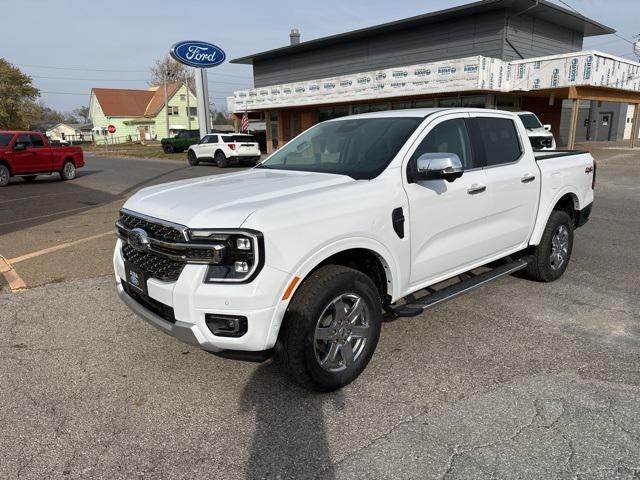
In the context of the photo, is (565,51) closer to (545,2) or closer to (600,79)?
(545,2)

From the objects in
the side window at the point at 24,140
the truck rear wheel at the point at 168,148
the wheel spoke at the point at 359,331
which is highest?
the side window at the point at 24,140

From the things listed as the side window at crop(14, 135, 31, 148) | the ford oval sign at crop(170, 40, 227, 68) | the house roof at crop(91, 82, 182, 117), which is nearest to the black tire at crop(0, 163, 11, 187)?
the side window at crop(14, 135, 31, 148)

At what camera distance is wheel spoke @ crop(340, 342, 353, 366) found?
3318 millimetres

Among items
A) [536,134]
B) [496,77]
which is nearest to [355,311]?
[536,134]

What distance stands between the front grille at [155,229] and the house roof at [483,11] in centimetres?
2253

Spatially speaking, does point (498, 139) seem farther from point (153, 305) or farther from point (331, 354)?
point (153, 305)

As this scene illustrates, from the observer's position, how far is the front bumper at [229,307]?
110 inches

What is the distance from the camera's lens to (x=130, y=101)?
245ft

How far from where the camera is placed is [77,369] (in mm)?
3678

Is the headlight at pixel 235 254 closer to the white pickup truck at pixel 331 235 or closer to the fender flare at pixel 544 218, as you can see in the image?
the white pickup truck at pixel 331 235

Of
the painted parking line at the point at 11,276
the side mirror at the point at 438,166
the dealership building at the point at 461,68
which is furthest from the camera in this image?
the dealership building at the point at 461,68

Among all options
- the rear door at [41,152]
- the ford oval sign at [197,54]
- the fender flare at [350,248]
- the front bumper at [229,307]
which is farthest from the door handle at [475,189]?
the ford oval sign at [197,54]

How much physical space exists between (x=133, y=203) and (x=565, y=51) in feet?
97.7

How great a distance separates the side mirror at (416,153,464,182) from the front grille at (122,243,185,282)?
1752mm
